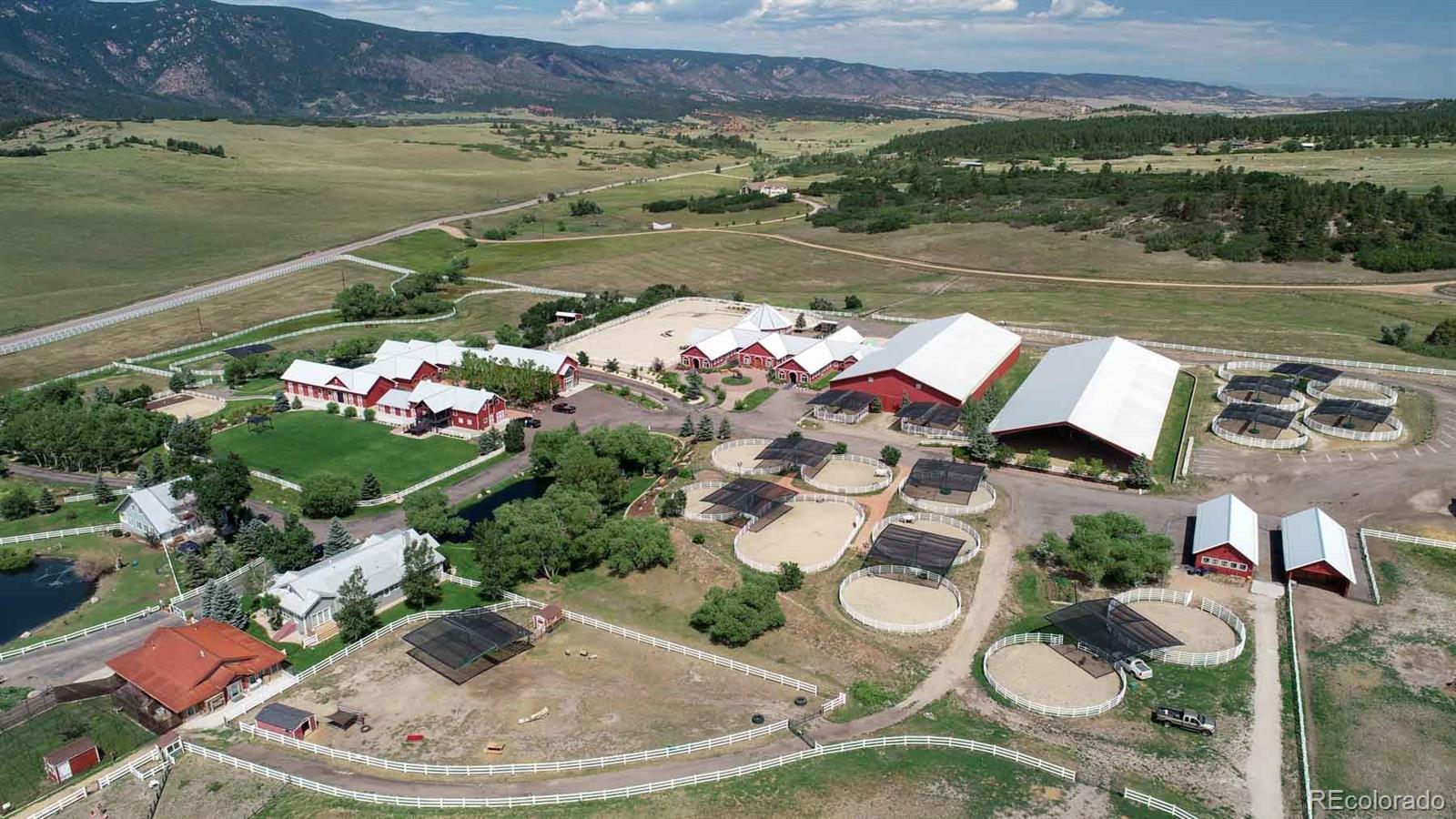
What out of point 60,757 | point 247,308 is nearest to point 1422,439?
point 60,757

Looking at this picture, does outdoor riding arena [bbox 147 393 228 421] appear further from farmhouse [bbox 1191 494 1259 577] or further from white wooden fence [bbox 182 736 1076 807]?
farmhouse [bbox 1191 494 1259 577]

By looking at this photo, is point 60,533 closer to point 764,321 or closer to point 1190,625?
point 764,321

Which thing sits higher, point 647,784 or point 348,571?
point 647,784

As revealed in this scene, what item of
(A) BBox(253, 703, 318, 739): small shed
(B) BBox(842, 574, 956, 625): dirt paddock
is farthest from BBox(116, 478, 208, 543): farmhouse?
(B) BBox(842, 574, 956, 625): dirt paddock

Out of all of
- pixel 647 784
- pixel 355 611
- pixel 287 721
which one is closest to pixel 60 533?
pixel 355 611

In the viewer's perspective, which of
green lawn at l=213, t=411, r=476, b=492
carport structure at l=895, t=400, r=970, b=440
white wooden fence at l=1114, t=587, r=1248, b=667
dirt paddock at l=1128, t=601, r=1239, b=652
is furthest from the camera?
carport structure at l=895, t=400, r=970, b=440

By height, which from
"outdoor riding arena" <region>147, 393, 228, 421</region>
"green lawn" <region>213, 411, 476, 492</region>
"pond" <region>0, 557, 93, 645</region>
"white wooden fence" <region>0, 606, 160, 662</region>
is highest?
"green lawn" <region>213, 411, 476, 492</region>
